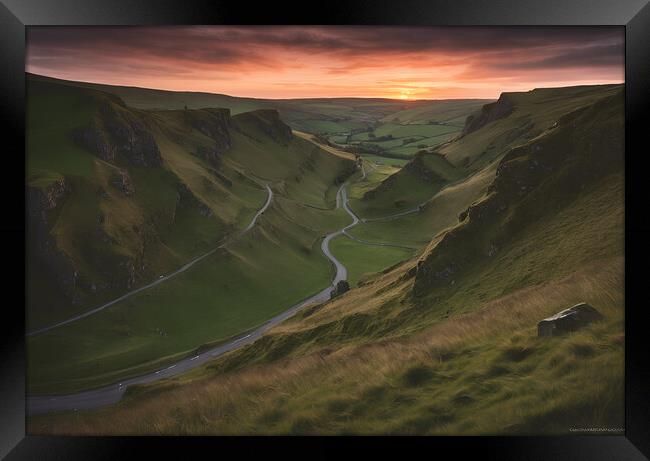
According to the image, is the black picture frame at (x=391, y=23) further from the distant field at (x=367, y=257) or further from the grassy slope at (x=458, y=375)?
the distant field at (x=367, y=257)

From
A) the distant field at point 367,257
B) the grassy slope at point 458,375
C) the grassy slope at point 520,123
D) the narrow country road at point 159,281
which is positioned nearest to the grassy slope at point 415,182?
the grassy slope at point 520,123

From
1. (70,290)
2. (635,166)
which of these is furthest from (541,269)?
(70,290)

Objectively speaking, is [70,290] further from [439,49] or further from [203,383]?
[439,49]

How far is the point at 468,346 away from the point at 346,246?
4.95 metres

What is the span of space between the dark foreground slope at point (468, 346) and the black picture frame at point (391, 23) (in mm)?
340

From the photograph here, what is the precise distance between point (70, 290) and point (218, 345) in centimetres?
409

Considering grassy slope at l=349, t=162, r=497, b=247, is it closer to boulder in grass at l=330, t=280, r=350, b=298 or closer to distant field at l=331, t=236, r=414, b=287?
distant field at l=331, t=236, r=414, b=287

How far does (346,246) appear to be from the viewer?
13.9m

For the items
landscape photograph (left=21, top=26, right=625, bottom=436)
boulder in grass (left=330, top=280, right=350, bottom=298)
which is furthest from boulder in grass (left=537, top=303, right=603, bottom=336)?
boulder in grass (left=330, top=280, right=350, bottom=298)

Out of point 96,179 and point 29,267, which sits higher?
point 96,179

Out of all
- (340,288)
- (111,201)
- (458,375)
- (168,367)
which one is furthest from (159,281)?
(458,375)

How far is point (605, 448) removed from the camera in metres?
10.6

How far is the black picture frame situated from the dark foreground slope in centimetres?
34

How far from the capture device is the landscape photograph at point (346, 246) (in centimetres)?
1052
